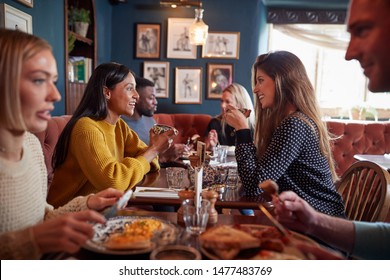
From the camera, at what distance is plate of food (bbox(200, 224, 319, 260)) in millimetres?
798

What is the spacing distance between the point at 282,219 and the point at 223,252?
1.05 ft

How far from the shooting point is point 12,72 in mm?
802

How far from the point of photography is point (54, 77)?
35.7 inches

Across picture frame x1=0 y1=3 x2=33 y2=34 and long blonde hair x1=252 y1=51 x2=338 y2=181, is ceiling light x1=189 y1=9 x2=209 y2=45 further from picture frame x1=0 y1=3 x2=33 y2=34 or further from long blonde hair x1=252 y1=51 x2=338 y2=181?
long blonde hair x1=252 y1=51 x2=338 y2=181

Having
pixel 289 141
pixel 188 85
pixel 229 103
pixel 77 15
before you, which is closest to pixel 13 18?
pixel 77 15

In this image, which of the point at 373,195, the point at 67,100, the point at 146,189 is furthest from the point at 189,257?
the point at 67,100

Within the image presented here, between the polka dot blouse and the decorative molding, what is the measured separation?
138 inches

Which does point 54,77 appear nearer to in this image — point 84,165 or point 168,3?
point 84,165

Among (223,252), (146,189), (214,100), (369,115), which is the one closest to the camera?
(223,252)

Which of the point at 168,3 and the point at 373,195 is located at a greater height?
the point at 168,3

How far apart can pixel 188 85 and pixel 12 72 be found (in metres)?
3.72

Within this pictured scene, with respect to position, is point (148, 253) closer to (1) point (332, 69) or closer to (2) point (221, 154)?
(2) point (221, 154)

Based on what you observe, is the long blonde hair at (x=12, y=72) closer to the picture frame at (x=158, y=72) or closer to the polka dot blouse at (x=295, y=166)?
the polka dot blouse at (x=295, y=166)

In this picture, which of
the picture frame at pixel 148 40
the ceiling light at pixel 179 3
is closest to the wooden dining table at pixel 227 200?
the ceiling light at pixel 179 3
